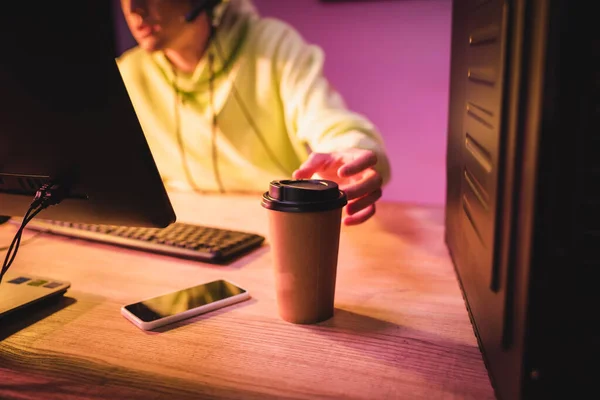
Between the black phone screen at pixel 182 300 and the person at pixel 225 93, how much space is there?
2.83 feet

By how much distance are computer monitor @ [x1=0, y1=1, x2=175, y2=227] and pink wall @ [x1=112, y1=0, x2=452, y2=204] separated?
1.55m

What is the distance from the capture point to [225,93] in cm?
164

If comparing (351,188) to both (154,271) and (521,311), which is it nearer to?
(154,271)

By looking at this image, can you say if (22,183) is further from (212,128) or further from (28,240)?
(212,128)

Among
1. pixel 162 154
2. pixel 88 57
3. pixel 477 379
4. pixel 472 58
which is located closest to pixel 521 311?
pixel 477 379

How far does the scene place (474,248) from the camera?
20.6 inches

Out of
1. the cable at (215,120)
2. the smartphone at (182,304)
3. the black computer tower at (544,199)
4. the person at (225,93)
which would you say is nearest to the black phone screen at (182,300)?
the smartphone at (182,304)

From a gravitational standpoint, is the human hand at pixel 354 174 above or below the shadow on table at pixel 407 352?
above

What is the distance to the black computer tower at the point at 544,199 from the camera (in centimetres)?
31

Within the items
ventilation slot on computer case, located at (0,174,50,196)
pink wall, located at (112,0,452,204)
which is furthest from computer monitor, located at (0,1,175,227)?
pink wall, located at (112,0,452,204)

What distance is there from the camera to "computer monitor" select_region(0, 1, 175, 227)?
495mm

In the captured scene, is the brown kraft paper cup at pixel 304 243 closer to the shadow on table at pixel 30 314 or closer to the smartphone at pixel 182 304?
the smartphone at pixel 182 304

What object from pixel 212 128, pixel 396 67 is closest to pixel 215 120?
pixel 212 128

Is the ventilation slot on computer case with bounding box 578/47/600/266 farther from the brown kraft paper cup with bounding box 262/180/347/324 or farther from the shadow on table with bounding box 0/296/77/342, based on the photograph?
the shadow on table with bounding box 0/296/77/342
